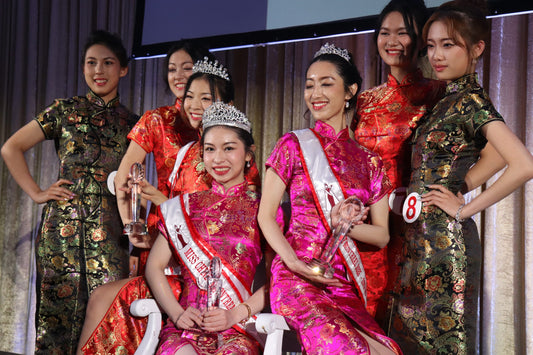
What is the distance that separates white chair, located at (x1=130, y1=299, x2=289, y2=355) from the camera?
1.95m

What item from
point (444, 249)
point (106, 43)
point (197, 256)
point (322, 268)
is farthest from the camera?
point (106, 43)

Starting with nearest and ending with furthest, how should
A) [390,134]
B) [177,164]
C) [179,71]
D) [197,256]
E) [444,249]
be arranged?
1. [444,249]
2. [197,256]
3. [390,134]
4. [177,164]
5. [179,71]

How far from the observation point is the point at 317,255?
2162 mm

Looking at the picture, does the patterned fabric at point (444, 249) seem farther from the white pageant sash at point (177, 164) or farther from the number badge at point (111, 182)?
the number badge at point (111, 182)

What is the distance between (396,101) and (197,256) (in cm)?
100

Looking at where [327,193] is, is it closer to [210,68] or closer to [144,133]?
[210,68]

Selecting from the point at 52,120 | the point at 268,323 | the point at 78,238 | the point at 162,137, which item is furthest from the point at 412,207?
the point at 52,120

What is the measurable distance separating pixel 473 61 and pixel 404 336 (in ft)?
3.17

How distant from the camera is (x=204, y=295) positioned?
2.16 meters

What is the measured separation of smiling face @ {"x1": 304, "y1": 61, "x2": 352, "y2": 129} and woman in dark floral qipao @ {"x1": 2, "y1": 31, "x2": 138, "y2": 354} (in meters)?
1.15

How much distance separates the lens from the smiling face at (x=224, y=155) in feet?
7.79

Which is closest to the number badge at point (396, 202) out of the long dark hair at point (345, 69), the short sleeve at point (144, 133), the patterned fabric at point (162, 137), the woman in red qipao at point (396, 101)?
the woman in red qipao at point (396, 101)

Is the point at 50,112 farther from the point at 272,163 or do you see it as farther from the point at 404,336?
the point at 404,336

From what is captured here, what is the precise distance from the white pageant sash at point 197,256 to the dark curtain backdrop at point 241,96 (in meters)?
1.46
